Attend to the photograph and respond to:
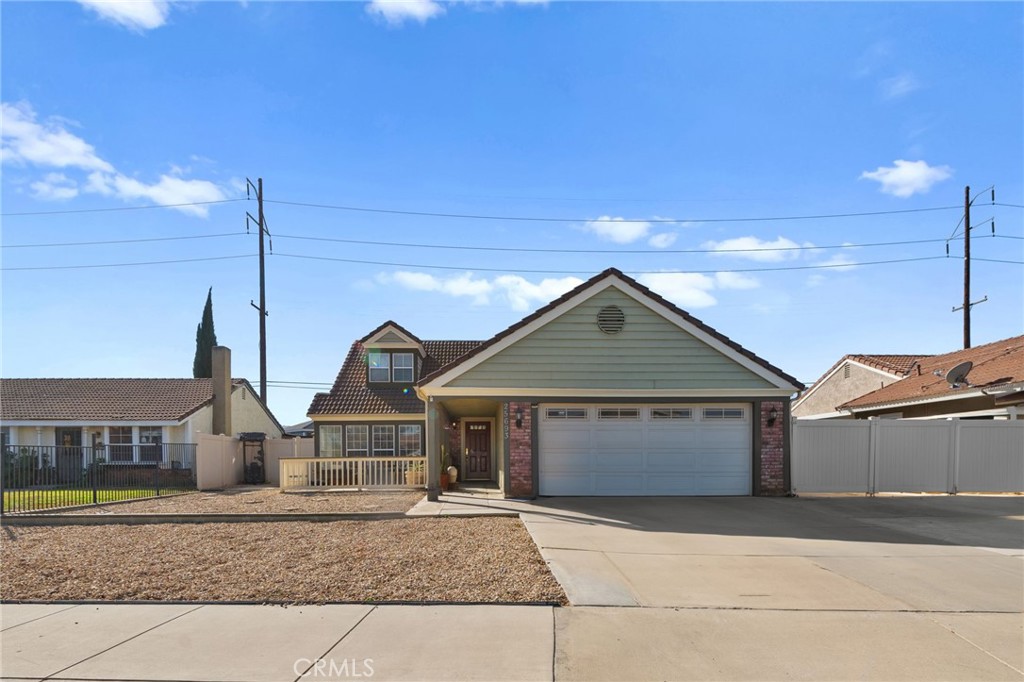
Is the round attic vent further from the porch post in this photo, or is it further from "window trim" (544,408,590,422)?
the porch post

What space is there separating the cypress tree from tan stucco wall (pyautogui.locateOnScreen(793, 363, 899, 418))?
120 feet

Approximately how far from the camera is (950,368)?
21.4 m

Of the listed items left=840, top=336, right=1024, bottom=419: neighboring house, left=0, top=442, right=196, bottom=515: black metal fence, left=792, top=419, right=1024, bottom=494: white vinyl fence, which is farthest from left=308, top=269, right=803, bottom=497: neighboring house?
left=0, top=442, right=196, bottom=515: black metal fence

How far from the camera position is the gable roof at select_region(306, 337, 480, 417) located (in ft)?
77.0

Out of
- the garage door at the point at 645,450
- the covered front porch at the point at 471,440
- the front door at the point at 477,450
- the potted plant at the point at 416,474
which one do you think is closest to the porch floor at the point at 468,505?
the covered front porch at the point at 471,440

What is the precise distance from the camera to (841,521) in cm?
1184

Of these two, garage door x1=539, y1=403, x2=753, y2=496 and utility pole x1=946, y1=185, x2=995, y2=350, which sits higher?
utility pole x1=946, y1=185, x2=995, y2=350

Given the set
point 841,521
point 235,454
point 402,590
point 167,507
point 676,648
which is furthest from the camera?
point 235,454

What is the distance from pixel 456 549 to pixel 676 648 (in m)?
4.25

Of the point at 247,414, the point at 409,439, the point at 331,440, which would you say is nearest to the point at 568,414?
the point at 409,439

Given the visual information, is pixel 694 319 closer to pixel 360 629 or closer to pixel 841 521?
pixel 841 521

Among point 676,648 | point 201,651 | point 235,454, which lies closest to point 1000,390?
point 676,648

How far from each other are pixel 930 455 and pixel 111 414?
3042 centimetres

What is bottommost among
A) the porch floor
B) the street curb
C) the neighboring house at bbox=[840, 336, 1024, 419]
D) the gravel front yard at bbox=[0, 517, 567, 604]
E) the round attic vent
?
the gravel front yard at bbox=[0, 517, 567, 604]
